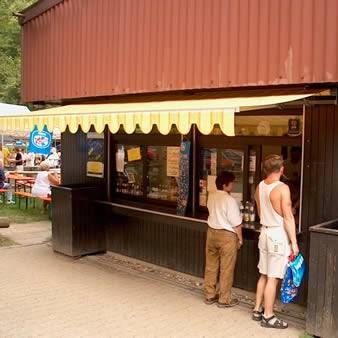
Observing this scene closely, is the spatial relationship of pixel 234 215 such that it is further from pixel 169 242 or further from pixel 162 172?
pixel 162 172

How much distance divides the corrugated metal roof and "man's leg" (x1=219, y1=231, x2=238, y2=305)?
1.79 metres

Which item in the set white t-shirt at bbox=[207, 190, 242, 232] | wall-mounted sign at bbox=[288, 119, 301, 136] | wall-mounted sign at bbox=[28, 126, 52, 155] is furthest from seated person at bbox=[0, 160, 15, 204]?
wall-mounted sign at bbox=[288, 119, 301, 136]

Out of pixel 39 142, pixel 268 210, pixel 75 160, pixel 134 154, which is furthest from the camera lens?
pixel 39 142

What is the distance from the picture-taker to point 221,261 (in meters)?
6.02

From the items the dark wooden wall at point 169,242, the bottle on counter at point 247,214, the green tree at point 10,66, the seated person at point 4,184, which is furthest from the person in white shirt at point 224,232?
the green tree at point 10,66

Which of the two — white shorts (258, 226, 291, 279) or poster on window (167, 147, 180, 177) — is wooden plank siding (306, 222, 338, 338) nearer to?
white shorts (258, 226, 291, 279)

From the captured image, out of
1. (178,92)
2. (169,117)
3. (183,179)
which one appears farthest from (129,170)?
(169,117)

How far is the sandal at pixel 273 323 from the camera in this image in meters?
5.41

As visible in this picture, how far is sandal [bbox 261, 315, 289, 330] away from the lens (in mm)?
5410

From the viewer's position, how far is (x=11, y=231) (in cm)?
1084

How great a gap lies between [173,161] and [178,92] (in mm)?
1339

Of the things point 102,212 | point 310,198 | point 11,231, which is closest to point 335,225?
point 310,198

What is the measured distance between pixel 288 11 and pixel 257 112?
144 centimetres

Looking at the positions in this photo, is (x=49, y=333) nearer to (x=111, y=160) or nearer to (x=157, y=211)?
(x=157, y=211)
